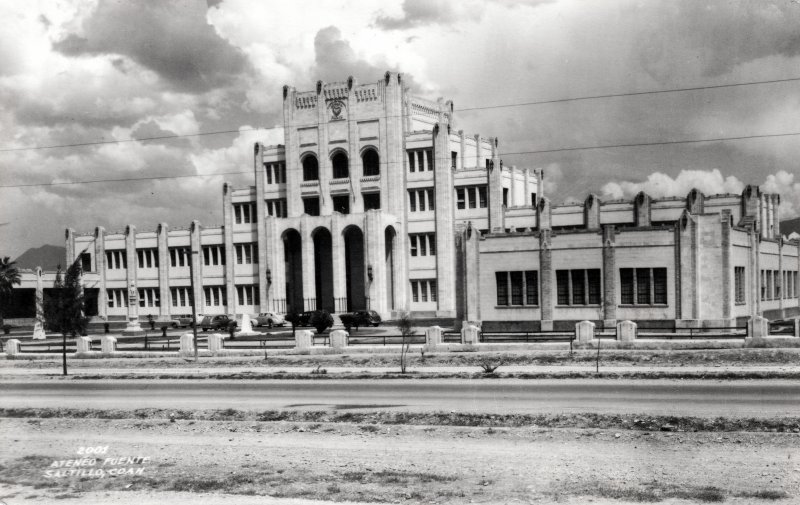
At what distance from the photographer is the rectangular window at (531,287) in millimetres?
43000

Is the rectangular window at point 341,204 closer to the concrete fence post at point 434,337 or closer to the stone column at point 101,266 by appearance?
the stone column at point 101,266

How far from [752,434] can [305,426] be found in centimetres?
996

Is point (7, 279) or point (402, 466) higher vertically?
point (7, 279)

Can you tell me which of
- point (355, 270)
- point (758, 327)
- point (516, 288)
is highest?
point (355, 270)

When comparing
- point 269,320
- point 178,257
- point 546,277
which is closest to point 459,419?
point 546,277

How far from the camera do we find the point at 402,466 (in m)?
14.0

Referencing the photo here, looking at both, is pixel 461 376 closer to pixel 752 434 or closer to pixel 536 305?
pixel 752 434

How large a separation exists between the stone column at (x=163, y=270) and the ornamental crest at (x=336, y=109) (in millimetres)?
21690

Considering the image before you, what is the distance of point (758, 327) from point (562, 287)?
12567 millimetres

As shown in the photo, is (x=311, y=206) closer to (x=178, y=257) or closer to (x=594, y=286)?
(x=178, y=257)

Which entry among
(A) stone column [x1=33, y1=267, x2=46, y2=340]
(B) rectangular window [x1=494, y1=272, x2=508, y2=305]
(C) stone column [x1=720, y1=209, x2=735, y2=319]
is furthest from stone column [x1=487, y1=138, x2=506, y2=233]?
(A) stone column [x1=33, y1=267, x2=46, y2=340]

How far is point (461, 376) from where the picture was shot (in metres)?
26.1

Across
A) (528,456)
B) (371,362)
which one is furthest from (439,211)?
(528,456)

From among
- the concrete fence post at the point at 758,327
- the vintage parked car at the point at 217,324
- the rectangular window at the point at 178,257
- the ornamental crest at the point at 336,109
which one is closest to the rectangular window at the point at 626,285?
the concrete fence post at the point at 758,327
